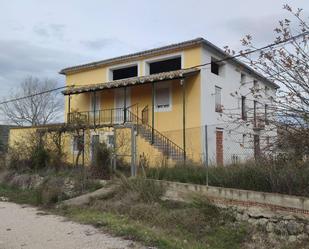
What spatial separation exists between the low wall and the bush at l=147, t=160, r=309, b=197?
0.44m

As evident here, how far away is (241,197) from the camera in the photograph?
11000 millimetres

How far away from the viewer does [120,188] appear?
48.4 feet

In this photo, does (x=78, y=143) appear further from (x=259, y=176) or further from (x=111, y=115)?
(x=259, y=176)

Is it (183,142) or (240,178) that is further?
(183,142)

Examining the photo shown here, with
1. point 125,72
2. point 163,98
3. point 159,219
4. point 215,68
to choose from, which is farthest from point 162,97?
point 159,219

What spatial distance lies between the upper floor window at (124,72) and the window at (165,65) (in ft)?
5.85

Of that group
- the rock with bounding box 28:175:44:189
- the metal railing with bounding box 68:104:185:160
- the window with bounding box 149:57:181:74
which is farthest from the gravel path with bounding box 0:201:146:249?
the window with bounding box 149:57:181:74

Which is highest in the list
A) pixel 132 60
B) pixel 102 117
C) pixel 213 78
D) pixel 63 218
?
pixel 132 60

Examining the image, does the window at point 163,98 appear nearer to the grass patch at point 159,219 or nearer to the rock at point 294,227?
the grass patch at point 159,219

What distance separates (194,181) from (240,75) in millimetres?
16421

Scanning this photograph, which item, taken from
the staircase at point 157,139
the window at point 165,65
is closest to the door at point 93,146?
the staircase at point 157,139

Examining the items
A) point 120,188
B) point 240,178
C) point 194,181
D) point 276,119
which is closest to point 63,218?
point 120,188

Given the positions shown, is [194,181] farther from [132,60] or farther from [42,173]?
[132,60]

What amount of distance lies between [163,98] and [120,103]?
374 cm
